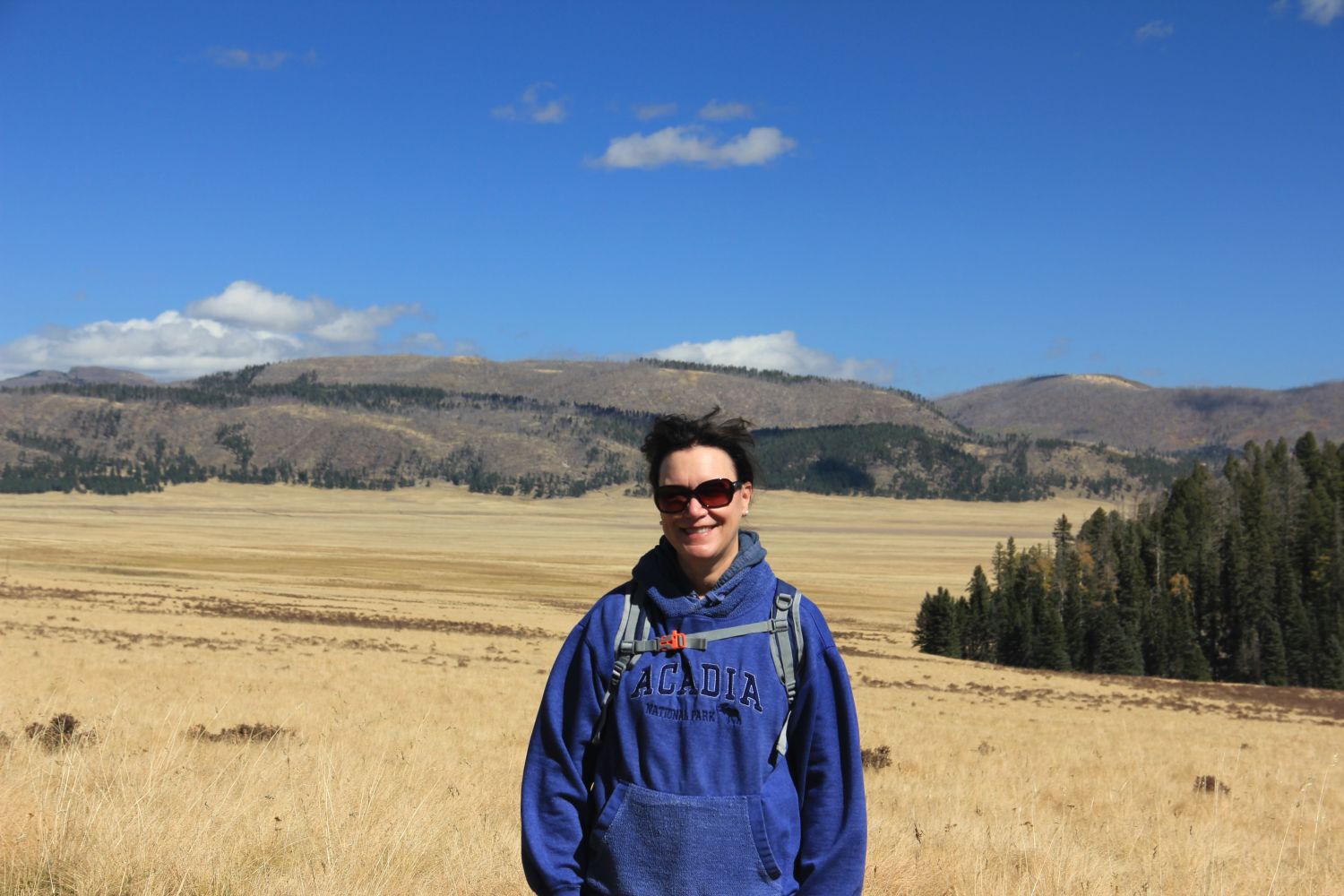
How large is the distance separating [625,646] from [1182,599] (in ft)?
301

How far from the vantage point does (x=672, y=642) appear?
341cm

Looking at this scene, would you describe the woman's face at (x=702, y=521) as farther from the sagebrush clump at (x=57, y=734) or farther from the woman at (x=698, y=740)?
the sagebrush clump at (x=57, y=734)

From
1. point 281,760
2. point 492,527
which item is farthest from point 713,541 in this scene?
point 492,527

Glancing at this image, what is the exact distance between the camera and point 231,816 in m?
6.15

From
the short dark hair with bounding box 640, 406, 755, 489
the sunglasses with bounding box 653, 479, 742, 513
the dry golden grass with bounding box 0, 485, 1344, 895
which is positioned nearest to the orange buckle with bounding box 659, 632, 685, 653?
the sunglasses with bounding box 653, 479, 742, 513

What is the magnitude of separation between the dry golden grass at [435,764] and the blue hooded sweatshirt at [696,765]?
82.8 inches

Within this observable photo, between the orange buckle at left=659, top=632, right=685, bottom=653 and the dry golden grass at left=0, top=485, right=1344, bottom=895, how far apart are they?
2.60 metres

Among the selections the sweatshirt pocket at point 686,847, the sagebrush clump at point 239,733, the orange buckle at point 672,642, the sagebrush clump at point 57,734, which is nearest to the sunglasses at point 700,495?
the orange buckle at point 672,642

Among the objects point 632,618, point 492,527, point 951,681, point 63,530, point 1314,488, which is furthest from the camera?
point 492,527

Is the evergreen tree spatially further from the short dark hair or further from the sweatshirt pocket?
the sweatshirt pocket

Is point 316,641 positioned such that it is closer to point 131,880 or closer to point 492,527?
point 131,880

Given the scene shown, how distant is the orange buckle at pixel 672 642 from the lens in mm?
3395

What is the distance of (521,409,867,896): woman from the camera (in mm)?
3338

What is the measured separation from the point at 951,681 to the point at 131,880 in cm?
4440
